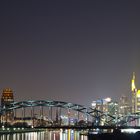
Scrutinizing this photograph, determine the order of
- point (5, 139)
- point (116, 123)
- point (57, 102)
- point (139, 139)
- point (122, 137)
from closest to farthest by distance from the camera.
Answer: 1. point (139, 139)
2. point (122, 137)
3. point (5, 139)
4. point (57, 102)
5. point (116, 123)

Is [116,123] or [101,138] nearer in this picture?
[101,138]

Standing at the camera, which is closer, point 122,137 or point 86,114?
point 122,137

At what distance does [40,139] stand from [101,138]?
73.8 feet

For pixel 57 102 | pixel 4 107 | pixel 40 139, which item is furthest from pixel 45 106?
pixel 40 139

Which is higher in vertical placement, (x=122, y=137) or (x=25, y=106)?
(x=25, y=106)

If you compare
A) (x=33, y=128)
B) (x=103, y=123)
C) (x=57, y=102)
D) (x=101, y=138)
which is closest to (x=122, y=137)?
(x=101, y=138)

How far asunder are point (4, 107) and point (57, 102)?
17.4 meters

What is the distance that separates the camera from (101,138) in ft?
331

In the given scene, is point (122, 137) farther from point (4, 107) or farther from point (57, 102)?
point (4, 107)

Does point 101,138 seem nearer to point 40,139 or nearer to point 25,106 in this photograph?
point 40,139

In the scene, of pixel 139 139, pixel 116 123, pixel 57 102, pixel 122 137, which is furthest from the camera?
pixel 116 123

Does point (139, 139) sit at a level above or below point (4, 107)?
below

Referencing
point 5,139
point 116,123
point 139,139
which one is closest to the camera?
point 139,139

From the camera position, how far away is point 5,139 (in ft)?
376
